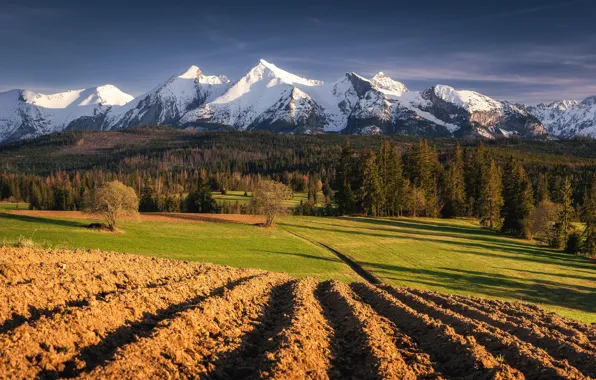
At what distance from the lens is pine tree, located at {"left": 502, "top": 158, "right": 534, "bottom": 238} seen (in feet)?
271

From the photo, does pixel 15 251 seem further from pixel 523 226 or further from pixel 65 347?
→ pixel 523 226

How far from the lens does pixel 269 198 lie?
76.6 m

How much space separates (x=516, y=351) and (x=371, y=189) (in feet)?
284

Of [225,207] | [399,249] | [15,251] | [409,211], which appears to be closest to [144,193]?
[225,207]

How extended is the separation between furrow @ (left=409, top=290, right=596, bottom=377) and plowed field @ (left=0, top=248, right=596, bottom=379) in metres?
0.06

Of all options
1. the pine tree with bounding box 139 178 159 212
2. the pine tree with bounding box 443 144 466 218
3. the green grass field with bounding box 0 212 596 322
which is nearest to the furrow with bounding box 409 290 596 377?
the green grass field with bounding box 0 212 596 322

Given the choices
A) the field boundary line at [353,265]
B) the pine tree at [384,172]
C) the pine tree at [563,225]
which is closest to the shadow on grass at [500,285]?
the field boundary line at [353,265]

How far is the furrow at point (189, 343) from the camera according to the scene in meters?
9.61

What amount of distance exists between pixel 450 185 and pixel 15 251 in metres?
101

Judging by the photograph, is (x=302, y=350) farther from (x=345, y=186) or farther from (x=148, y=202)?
(x=148, y=202)

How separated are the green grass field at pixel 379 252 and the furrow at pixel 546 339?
1987 centimetres

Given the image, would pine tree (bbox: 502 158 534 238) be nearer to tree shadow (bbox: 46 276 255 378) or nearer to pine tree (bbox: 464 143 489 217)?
pine tree (bbox: 464 143 489 217)

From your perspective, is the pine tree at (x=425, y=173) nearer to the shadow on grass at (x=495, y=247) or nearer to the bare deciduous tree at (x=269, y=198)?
the shadow on grass at (x=495, y=247)

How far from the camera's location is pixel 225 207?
120 metres
